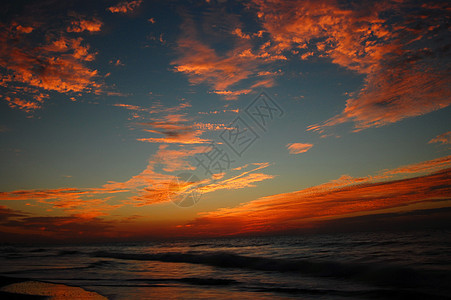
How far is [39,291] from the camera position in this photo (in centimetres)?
659

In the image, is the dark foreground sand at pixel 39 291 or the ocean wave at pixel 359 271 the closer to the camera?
the dark foreground sand at pixel 39 291

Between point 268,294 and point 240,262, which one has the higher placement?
point 268,294

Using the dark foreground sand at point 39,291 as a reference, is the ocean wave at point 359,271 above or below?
below

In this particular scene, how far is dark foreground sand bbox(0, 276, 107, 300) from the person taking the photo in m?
5.97

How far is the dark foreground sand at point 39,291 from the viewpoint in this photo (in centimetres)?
597

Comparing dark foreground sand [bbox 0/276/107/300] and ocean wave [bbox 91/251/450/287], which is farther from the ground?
dark foreground sand [bbox 0/276/107/300]

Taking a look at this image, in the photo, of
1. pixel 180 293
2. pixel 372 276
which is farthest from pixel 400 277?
pixel 180 293

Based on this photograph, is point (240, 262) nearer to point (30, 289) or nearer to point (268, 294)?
point (268, 294)

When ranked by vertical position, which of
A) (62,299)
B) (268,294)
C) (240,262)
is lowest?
(240,262)

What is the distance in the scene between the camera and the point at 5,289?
6660 mm

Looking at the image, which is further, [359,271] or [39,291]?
[359,271]

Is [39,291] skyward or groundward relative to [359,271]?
skyward

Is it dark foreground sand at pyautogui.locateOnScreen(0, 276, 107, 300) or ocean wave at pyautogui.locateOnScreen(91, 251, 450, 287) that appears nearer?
dark foreground sand at pyautogui.locateOnScreen(0, 276, 107, 300)

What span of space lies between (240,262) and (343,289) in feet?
32.1
